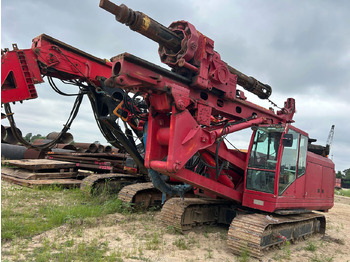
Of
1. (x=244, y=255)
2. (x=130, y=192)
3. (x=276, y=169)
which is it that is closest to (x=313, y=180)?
(x=276, y=169)

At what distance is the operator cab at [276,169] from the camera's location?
6.05 meters

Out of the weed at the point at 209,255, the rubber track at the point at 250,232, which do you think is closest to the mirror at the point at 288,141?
the rubber track at the point at 250,232

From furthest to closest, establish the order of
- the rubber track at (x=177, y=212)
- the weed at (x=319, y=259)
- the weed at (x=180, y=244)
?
the rubber track at (x=177, y=212) → the weed at (x=319, y=259) → the weed at (x=180, y=244)

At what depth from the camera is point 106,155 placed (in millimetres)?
10906

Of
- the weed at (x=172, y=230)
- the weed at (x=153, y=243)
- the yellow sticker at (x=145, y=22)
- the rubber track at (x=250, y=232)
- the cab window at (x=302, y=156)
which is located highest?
the yellow sticker at (x=145, y=22)

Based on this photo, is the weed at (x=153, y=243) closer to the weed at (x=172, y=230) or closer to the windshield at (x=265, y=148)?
the weed at (x=172, y=230)

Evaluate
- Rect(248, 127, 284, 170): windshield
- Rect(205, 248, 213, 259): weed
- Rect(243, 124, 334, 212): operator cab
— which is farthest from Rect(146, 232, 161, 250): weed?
Rect(248, 127, 284, 170): windshield

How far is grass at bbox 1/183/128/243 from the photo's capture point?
17.9 feet

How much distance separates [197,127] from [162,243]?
2357 millimetres

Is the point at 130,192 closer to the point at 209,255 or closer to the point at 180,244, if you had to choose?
the point at 180,244

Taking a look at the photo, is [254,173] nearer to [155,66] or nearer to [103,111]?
[155,66]

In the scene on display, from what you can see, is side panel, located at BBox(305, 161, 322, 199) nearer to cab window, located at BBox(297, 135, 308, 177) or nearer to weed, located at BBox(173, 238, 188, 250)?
cab window, located at BBox(297, 135, 308, 177)

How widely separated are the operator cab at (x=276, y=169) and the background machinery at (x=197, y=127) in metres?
0.02

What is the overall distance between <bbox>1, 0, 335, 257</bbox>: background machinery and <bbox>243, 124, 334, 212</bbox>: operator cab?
0.02 m
